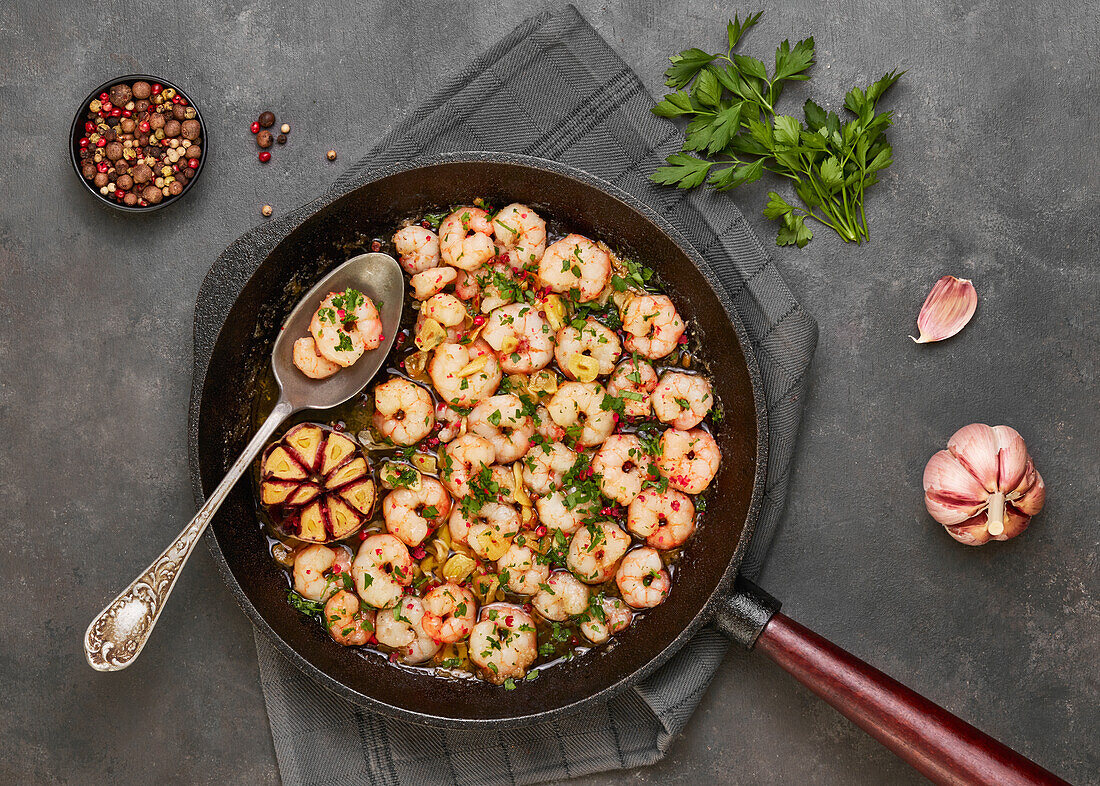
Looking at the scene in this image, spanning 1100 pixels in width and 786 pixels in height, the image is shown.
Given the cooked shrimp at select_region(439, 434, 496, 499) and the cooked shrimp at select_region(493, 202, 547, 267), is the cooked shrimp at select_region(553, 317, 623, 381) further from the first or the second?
the cooked shrimp at select_region(439, 434, 496, 499)

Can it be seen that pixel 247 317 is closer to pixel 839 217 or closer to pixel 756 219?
pixel 756 219

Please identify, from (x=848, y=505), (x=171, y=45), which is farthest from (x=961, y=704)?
(x=171, y=45)

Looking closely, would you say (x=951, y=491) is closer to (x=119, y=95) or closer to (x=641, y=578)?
(x=641, y=578)

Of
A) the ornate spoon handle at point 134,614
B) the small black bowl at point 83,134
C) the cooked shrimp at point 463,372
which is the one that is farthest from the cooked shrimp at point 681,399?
the small black bowl at point 83,134

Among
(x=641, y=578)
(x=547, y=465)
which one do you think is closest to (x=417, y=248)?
(x=547, y=465)

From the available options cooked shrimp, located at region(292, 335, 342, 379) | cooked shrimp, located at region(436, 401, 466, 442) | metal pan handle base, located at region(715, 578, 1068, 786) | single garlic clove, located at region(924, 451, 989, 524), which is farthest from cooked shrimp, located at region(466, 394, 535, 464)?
single garlic clove, located at region(924, 451, 989, 524)

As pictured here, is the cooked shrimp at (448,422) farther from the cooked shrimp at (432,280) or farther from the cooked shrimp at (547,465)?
the cooked shrimp at (432,280)
